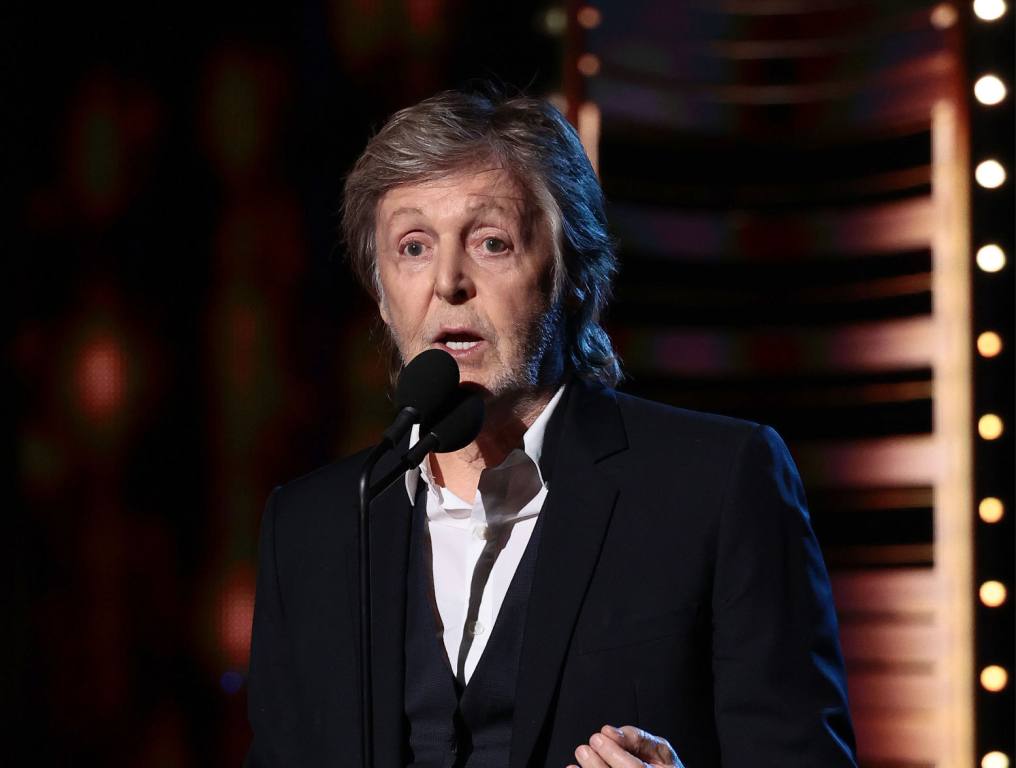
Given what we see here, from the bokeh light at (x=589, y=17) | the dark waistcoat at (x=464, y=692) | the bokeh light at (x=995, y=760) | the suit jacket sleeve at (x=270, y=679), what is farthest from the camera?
the bokeh light at (x=589, y=17)

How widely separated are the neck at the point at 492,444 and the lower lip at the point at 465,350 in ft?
0.47

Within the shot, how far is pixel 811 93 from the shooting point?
8.39 feet

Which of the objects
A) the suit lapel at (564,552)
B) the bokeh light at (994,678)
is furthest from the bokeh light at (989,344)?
the suit lapel at (564,552)

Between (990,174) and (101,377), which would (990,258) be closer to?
(990,174)

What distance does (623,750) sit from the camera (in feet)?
4.44

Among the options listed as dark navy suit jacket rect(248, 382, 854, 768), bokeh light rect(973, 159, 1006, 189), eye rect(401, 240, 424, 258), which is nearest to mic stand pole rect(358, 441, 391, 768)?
dark navy suit jacket rect(248, 382, 854, 768)

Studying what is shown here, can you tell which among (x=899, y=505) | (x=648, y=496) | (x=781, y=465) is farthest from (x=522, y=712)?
(x=899, y=505)

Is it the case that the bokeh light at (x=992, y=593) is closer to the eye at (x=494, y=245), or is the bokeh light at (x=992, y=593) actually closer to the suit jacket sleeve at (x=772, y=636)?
the suit jacket sleeve at (x=772, y=636)

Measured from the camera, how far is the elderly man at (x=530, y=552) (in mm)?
1582

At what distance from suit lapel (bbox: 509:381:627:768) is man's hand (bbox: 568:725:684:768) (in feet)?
0.71

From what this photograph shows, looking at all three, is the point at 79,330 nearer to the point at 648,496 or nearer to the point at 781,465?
the point at 648,496

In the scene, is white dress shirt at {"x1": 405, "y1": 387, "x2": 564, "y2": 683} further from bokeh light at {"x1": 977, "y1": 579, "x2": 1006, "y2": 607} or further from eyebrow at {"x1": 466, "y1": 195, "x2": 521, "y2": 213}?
bokeh light at {"x1": 977, "y1": 579, "x2": 1006, "y2": 607}

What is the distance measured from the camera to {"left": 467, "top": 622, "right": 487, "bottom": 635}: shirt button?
5.70 ft

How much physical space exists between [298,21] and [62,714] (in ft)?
5.10
